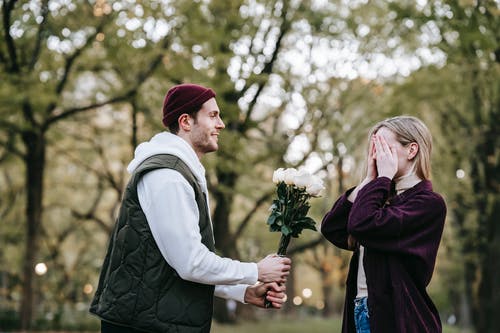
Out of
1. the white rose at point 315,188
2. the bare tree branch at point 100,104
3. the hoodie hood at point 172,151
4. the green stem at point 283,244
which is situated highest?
the bare tree branch at point 100,104

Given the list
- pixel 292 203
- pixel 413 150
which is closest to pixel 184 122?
pixel 292 203

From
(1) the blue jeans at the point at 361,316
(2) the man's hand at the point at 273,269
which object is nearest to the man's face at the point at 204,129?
(2) the man's hand at the point at 273,269

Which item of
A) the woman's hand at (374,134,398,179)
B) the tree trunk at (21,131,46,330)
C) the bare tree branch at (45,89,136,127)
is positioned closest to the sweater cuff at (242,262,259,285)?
the woman's hand at (374,134,398,179)

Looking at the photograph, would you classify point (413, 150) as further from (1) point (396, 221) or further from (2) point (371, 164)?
(1) point (396, 221)

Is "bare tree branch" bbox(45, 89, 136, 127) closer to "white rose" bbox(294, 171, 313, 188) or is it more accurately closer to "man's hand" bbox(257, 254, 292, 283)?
"white rose" bbox(294, 171, 313, 188)

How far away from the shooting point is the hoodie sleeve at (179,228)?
3.52 metres

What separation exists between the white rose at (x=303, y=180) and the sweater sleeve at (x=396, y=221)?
472 mm

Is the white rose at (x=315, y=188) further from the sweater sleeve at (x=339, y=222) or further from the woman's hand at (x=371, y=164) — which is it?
the woman's hand at (x=371, y=164)

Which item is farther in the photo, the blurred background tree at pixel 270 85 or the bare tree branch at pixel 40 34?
the blurred background tree at pixel 270 85

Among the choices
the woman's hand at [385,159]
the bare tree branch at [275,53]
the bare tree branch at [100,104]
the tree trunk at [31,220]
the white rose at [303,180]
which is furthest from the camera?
the tree trunk at [31,220]

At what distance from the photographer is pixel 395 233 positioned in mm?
3592

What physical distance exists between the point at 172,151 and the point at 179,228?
0.48m

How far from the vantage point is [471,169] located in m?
19.3

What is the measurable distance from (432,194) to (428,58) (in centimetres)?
1466
